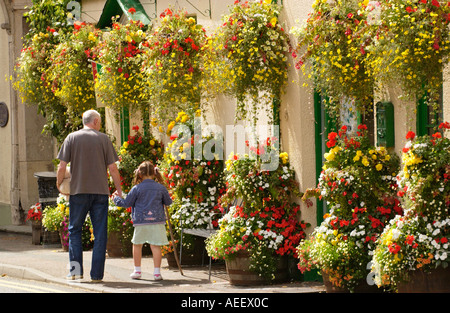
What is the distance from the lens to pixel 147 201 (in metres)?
10.9

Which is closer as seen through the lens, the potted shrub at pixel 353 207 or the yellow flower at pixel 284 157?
the potted shrub at pixel 353 207

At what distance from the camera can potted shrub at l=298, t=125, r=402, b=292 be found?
909 cm

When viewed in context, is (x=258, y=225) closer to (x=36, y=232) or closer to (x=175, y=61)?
(x=175, y=61)

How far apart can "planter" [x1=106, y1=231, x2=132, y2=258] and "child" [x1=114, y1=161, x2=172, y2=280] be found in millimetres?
2689

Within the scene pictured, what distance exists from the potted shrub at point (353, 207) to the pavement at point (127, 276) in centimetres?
75

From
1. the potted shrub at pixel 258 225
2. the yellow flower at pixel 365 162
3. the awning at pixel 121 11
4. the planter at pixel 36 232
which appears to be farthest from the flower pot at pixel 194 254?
the planter at pixel 36 232

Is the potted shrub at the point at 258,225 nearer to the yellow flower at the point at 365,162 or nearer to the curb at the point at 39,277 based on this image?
the curb at the point at 39,277

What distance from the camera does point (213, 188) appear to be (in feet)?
40.3

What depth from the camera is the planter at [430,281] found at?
26.3 ft

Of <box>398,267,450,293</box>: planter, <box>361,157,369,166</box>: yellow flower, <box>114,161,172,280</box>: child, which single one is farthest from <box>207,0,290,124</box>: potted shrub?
<box>398,267,450,293</box>: planter

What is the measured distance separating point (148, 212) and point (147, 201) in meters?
0.13

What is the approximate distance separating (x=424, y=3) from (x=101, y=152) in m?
4.21
